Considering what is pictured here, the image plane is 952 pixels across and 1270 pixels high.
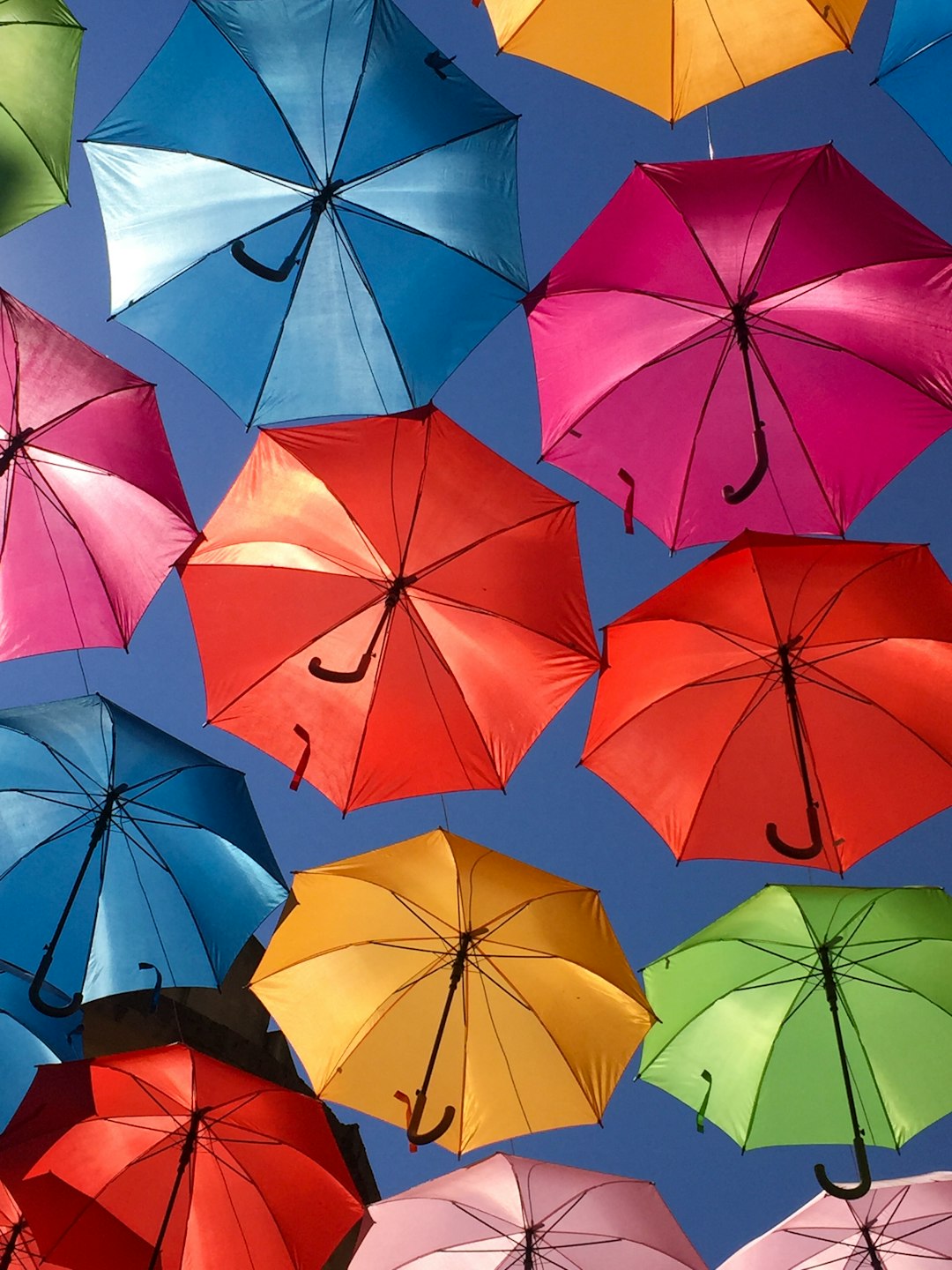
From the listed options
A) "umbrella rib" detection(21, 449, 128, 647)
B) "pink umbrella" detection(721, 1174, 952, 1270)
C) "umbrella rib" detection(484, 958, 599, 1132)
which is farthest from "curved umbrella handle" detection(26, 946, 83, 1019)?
"pink umbrella" detection(721, 1174, 952, 1270)

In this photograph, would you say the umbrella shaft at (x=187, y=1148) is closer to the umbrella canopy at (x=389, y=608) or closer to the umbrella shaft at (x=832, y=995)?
the umbrella canopy at (x=389, y=608)

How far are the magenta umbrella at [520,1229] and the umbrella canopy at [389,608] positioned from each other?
10.2ft

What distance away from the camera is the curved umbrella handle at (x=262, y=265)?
984 cm

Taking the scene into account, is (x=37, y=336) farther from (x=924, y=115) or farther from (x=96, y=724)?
(x=924, y=115)

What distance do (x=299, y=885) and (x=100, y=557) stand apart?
9.44 feet

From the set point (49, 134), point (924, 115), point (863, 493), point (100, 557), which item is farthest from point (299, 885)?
point (924, 115)

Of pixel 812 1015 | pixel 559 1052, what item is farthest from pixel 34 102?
pixel 812 1015

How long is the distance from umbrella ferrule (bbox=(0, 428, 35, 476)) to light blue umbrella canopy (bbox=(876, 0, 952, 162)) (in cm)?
647

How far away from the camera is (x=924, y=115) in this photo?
941 cm

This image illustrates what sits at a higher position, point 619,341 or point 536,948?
point 619,341

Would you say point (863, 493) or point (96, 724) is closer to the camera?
point (863, 493)

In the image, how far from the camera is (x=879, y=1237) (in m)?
10.2

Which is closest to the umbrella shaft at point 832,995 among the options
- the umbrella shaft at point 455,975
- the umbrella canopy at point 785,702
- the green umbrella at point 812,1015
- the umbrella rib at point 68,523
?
the green umbrella at point 812,1015

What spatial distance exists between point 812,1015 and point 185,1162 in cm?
498
